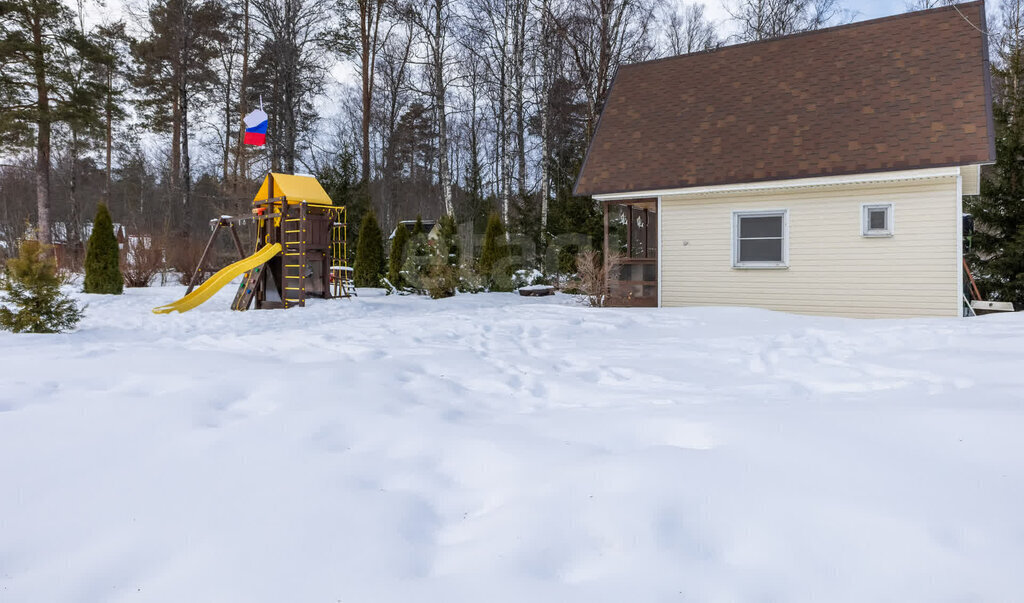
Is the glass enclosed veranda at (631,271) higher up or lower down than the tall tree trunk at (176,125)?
lower down

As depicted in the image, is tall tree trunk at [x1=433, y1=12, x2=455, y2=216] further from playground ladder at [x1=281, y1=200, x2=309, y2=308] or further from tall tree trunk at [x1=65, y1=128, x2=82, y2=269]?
tall tree trunk at [x1=65, y1=128, x2=82, y2=269]

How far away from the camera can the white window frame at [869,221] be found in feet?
30.9

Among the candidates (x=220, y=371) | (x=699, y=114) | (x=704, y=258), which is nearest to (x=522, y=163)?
(x=699, y=114)

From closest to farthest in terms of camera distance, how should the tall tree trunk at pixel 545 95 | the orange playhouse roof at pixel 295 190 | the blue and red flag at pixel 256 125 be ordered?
the orange playhouse roof at pixel 295 190
the blue and red flag at pixel 256 125
the tall tree trunk at pixel 545 95

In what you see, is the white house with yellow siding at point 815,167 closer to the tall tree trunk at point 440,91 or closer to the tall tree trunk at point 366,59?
the tall tree trunk at point 440,91

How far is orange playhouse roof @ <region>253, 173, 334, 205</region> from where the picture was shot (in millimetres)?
12148

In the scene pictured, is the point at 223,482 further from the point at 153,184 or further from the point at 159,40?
the point at 153,184

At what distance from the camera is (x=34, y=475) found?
2516 millimetres

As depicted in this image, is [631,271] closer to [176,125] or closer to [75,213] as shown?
[176,125]

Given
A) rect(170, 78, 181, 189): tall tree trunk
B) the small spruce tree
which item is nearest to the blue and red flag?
the small spruce tree

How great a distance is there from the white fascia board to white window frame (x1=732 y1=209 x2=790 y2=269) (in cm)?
47

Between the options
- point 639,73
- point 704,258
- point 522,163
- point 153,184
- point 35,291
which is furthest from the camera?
point 153,184

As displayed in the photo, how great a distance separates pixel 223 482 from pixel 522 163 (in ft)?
60.7

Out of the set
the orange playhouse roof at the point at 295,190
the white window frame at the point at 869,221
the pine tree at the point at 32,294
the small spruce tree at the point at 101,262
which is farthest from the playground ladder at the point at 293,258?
the white window frame at the point at 869,221
